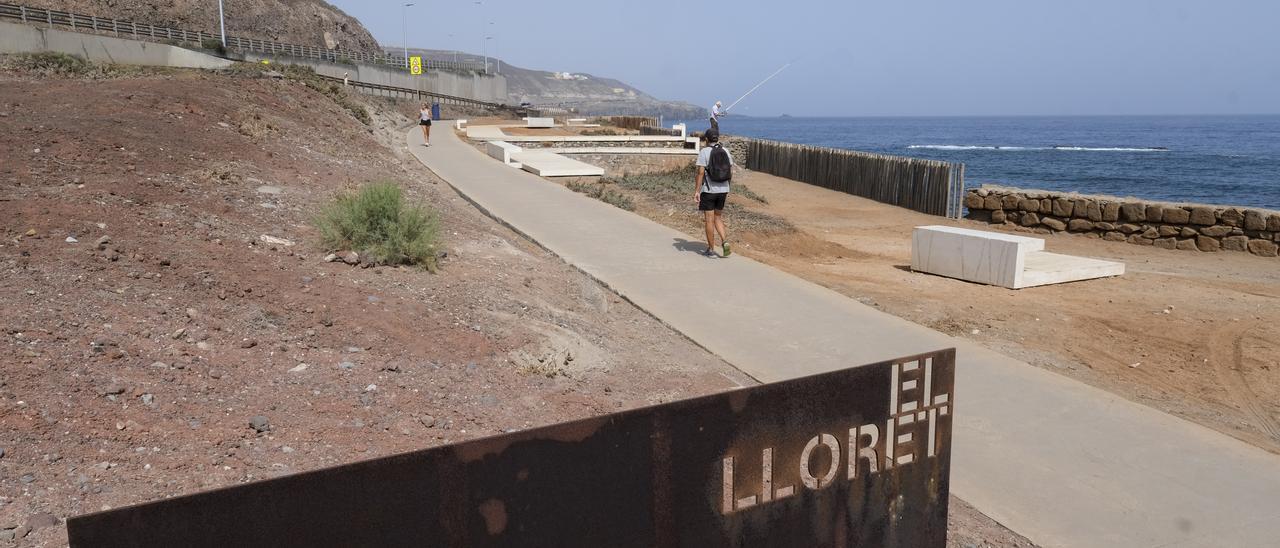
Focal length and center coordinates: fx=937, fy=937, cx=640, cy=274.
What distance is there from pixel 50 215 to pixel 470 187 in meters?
10.3

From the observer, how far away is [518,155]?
2531 cm

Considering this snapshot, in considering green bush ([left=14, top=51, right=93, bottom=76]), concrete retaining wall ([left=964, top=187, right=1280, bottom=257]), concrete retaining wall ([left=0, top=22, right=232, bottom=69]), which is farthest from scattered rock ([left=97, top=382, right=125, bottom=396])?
concrete retaining wall ([left=0, top=22, right=232, bottom=69])

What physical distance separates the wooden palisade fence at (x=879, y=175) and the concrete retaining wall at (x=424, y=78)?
43240mm

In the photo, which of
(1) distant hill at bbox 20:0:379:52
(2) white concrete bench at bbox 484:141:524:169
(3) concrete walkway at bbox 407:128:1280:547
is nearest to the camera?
(3) concrete walkway at bbox 407:128:1280:547

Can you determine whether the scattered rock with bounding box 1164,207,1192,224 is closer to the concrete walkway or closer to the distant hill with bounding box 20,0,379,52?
the concrete walkway

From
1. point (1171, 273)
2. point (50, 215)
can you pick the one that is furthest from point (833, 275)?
point (50, 215)

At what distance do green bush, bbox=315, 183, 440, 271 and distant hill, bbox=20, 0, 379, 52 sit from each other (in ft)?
223

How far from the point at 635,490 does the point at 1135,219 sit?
16379mm

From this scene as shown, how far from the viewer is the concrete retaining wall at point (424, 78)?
2938 inches

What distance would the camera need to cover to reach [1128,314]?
31.4ft

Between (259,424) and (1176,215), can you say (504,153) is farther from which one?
(259,424)

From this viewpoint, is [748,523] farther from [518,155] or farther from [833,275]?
[518,155]

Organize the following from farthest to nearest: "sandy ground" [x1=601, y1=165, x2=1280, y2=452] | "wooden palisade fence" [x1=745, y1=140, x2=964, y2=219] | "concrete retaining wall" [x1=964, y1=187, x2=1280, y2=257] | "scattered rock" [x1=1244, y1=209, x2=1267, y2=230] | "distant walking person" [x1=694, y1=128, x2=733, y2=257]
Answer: "wooden palisade fence" [x1=745, y1=140, x2=964, y2=219]
"concrete retaining wall" [x1=964, y1=187, x2=1280, y2=257]
"scattered rock" [x1=1244, y1=209, x2=1267, y2=230]
"distant walking person" [x1=694, y1=128, x2=733, y2=257]
"sandy ground" [x1=601, y1=165, x2=1280, y2=452]

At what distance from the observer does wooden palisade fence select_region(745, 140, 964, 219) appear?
21.7m
